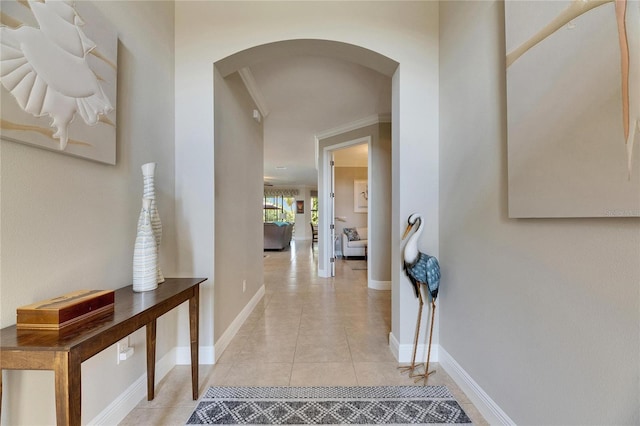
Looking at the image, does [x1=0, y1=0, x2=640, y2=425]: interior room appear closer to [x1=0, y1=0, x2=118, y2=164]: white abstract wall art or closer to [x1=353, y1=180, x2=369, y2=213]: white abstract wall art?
[x1=0, y1=0, x2=118, y2=164]: white abstract wall art

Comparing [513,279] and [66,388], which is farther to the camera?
[513,279]

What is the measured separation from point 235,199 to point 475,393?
232 centimetres

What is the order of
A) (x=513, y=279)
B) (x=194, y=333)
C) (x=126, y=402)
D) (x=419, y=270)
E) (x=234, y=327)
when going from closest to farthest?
(x=513, y=279), (x=126, y=402), (x=194, y=333), (x=419, y=270), (x=234, y=327)

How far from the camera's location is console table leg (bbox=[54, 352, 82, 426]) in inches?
27.8

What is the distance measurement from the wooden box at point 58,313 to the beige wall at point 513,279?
177 cm

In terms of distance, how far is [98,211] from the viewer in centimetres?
126

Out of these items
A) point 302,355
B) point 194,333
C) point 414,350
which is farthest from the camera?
point 302,355

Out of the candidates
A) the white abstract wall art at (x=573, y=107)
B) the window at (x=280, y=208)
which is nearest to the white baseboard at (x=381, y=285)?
the white abstract wall art at (x=573, y=107)

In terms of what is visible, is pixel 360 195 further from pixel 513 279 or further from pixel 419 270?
pixel 513 279

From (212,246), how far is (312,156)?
4901 millimetres

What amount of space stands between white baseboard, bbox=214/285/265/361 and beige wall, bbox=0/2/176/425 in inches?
12.9

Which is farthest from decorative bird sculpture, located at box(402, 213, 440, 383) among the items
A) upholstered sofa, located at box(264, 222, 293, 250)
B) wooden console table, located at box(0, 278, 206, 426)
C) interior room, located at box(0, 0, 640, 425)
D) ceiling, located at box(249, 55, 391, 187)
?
upholstered sofa, located at box(264, 222, 293, 250)

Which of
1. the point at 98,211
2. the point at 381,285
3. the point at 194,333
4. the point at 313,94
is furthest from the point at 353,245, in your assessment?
the point at 98,211

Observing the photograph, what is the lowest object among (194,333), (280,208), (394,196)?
(194,333)
